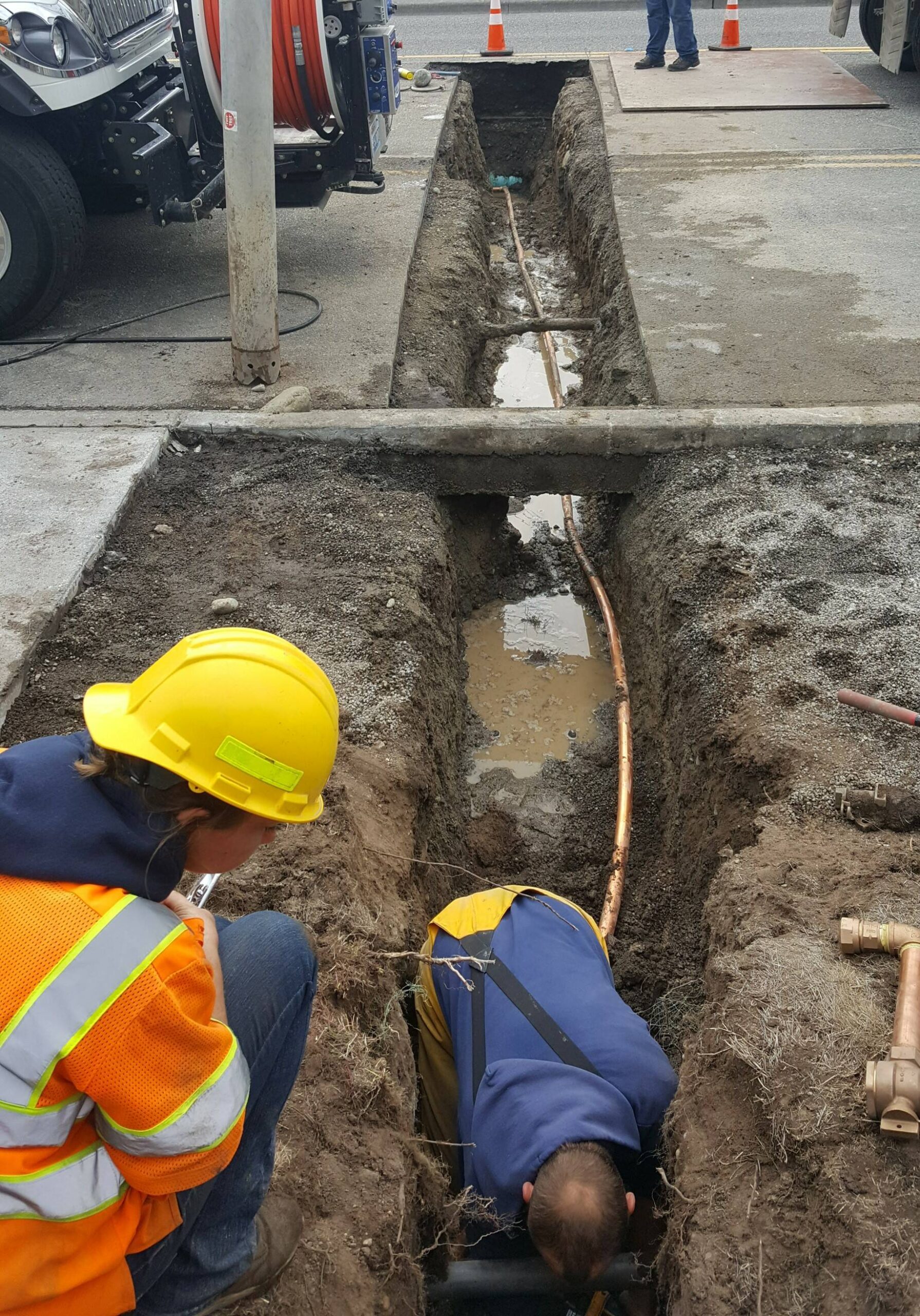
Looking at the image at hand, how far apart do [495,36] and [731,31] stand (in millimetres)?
2750

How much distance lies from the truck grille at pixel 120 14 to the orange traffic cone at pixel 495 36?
733cm

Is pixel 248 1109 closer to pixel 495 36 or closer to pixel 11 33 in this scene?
pixel 11 33

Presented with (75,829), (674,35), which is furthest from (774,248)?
(75,829)

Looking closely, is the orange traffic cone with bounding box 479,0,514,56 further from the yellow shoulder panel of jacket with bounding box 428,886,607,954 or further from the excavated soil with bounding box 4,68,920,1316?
the yellow shoulder panel of jacket with bounding box 428,886,607,954

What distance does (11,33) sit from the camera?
5148 millimetres

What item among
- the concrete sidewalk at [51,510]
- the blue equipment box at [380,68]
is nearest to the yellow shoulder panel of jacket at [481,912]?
the concrete sidewalk at [51,510]

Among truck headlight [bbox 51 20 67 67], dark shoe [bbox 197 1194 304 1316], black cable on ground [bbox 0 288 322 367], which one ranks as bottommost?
dark shoe [bbox 197 1194 304 1316]

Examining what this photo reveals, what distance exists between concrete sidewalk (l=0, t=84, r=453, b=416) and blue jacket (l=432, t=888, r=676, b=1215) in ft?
10.5

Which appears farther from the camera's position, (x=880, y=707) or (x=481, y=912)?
(x=880, y=707)

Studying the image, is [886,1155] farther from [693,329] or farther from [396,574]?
[693,329]

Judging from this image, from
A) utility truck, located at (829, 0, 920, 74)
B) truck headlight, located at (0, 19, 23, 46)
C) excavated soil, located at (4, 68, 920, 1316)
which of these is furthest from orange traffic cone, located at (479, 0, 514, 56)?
truck headlight, located at (0, 19, 23, 46)

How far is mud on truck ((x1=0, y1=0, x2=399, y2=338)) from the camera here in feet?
17.7

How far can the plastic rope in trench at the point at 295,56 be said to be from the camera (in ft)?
19.2

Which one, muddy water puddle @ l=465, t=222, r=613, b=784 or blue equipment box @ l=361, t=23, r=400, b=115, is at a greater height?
blue equipment box @ l=361, t=23, r=400, b=115
